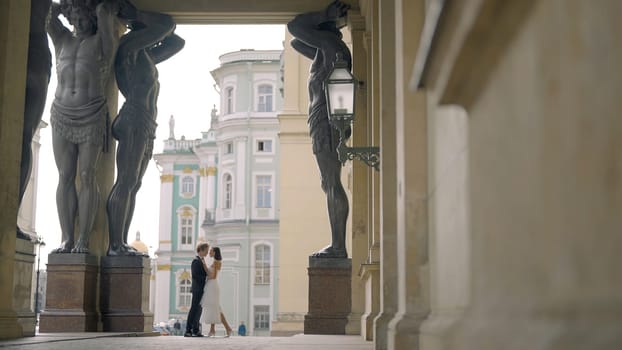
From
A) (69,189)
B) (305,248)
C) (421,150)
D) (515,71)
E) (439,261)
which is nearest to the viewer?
(515,71)

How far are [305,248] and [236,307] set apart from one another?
23.9 m

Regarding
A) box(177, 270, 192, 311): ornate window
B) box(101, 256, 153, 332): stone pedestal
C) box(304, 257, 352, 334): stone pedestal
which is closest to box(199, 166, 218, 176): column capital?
box(177, 270, 192, 311): ornate window

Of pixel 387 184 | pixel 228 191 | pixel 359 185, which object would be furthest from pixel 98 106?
pixel 228 191

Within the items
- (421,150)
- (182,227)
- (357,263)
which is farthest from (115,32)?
(182,227)

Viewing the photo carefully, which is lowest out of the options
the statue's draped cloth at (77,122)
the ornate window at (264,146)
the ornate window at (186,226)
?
the statue's draped cloth at (77,122)

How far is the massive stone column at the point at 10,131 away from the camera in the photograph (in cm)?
826

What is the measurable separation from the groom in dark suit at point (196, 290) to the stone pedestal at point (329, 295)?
4.87ft

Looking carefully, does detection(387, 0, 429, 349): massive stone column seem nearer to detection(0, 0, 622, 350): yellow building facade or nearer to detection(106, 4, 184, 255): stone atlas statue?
detection(0, 0, 622, 350): yellow building facade

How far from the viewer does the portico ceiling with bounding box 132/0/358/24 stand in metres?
14.8

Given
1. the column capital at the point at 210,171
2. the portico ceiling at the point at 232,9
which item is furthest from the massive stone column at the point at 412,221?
the column capital at the point at 210,171

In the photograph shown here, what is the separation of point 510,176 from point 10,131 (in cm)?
707

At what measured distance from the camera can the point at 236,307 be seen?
58656 millimetres

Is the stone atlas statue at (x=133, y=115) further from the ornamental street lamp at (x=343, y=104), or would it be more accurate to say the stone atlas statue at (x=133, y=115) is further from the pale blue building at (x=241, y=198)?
the pale blue building at (x=241, y=198)

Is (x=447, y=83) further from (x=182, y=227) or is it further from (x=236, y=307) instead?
(x=182, y=227)
